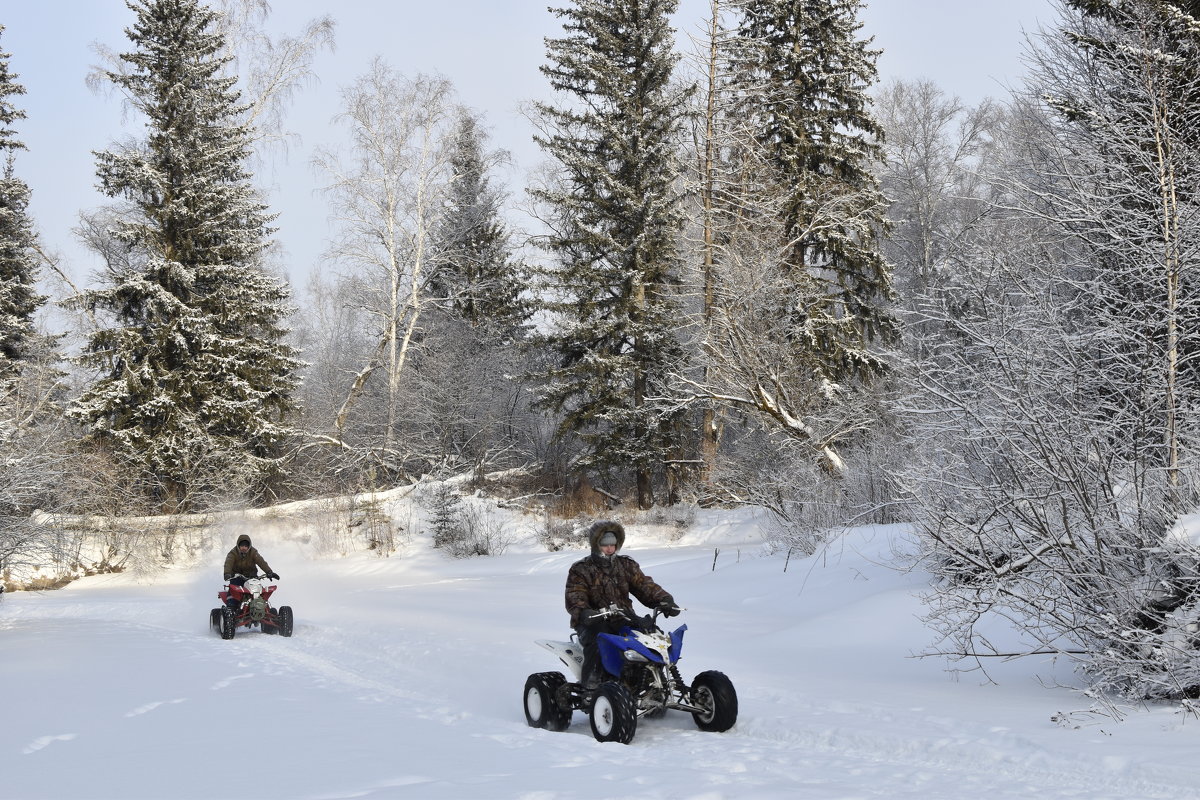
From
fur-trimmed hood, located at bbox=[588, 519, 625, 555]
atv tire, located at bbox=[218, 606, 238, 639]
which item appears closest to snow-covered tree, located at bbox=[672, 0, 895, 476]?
atv tire, located at bbox=[218, 606, 238, 639]

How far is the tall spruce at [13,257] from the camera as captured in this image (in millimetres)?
28000

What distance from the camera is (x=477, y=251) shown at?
36406mm

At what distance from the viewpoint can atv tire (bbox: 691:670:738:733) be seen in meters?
7.06

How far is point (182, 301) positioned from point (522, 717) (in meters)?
23.2

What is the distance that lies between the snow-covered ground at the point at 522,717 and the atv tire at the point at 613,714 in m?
0.11

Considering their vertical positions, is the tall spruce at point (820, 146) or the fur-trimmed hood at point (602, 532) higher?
the tall spruce at point (820, 146)

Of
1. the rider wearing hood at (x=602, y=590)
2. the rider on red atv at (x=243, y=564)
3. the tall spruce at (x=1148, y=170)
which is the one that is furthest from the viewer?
the rider on red atv at (x=243, y=564)

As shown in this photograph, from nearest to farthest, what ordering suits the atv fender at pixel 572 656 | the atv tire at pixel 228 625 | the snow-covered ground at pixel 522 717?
the snow-covered ground at pixel 522 717 → the atv fender at pixel 572 656 → the atv tire at pixel 228 625

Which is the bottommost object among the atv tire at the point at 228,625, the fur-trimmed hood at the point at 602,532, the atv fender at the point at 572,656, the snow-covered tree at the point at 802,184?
the atv tire at the point at 228,625

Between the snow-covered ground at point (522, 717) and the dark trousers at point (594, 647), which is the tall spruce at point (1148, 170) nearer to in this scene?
the snow-covered ground at point (522, 717)

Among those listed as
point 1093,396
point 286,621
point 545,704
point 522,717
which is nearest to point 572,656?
point 545,704

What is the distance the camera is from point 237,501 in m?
26.9

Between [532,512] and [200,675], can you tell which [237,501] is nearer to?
[532,512]

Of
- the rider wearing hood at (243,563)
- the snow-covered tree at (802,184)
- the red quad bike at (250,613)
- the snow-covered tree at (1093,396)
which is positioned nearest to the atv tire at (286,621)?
the red quad bike at (250,613)
